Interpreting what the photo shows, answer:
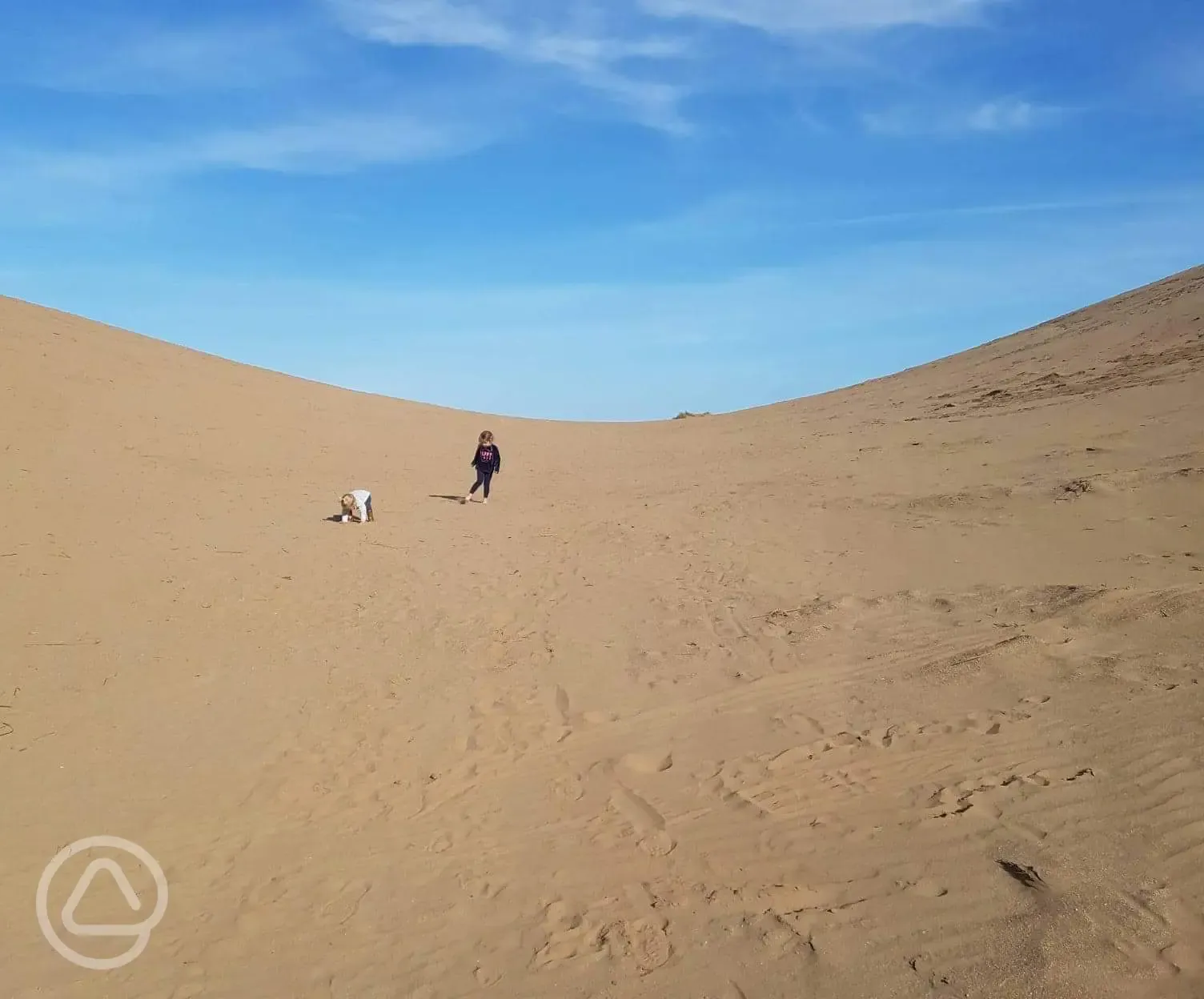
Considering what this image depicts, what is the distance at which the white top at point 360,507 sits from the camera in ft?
42.7

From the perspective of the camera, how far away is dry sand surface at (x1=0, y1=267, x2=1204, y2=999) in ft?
12.6

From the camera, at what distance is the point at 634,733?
609 centimetres

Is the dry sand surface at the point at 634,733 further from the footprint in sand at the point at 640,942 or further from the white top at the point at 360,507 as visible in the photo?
the white top at the point at 360,507

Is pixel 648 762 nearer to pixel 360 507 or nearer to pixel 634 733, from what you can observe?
pixel 634 733

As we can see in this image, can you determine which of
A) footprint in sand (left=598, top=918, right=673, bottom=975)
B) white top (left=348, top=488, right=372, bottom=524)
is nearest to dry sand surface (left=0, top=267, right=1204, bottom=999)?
footprint in sand (left=598, top=918, right=673, bottom=975)

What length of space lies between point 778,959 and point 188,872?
331 cm

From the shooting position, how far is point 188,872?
486 centimetres

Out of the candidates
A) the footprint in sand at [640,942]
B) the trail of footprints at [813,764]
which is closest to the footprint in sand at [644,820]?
the trail of footprints at [813,764]

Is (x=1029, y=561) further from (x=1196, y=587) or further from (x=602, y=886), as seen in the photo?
(x=602, y=886)

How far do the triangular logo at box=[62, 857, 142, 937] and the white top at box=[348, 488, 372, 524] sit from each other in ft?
27.0

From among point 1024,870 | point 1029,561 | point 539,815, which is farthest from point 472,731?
point 1029,561

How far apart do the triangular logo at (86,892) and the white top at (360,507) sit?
8226 mm

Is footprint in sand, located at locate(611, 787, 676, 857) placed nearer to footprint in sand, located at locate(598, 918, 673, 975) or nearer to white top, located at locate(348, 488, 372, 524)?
footprint in sand, located at locate(598, 918, 673, 975)

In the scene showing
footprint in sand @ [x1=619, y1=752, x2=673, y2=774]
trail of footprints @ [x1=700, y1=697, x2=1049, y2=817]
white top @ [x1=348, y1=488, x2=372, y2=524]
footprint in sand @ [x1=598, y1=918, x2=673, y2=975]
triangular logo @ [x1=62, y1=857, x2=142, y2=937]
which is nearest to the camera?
footprint in sand @ [x1=598, y1=918, x2=673, y2=975]
